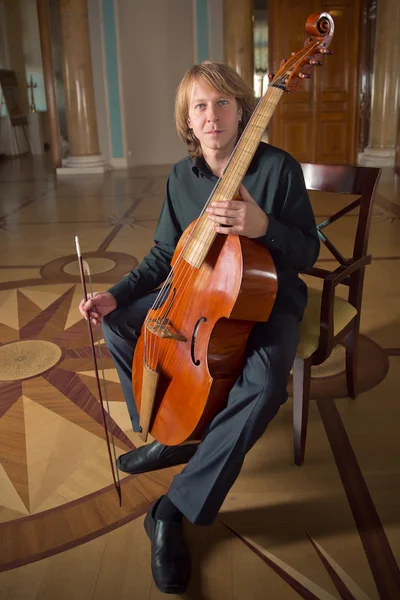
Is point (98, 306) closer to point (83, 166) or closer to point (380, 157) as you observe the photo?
point (83, 166)

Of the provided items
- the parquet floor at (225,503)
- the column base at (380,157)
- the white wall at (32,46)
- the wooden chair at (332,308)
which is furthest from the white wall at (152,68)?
the wooden chair at (332,308)

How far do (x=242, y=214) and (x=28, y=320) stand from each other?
1.91 m

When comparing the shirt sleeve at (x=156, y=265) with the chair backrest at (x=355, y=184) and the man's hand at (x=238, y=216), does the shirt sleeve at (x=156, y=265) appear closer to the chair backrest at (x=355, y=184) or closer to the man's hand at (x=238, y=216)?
the man's hand at (x=238, y=216)

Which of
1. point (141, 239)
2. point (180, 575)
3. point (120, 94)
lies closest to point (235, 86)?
point (180, 575)

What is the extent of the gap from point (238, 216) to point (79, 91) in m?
7.42

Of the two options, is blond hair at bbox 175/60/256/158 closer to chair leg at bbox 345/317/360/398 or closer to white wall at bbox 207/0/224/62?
chair leg at bbox 345/317/360/398

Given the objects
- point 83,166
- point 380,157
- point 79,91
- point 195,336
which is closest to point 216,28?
point 79,91

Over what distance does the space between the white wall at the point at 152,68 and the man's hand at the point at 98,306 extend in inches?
299

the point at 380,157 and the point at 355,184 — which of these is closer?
the point at 355,184

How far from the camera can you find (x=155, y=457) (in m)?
1.66

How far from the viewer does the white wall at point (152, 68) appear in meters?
8.37

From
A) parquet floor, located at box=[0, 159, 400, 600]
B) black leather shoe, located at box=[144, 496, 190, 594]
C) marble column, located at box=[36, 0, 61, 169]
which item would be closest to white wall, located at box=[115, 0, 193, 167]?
marble column, located at box=[36, 0, 61, 169]

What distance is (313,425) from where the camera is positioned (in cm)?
189

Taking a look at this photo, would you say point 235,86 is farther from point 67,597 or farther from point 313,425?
point 67,597
